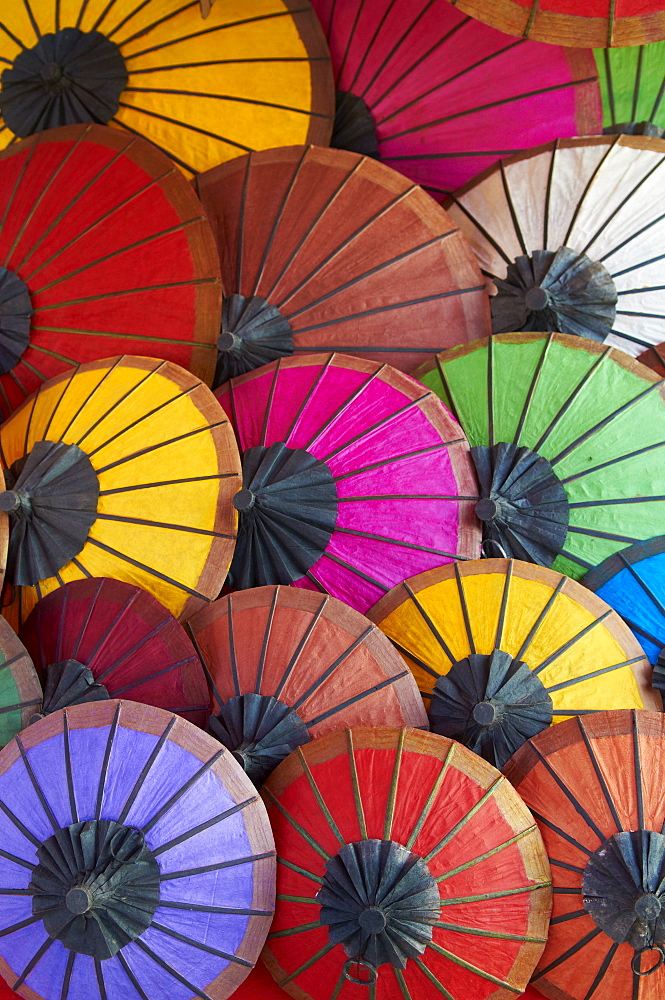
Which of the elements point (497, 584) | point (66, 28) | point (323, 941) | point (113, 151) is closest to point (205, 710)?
point (323, 941)

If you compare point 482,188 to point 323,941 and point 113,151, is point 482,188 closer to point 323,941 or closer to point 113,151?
point 113,151

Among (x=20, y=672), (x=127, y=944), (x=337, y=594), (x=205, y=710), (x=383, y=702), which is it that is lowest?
(x=127, y=944)

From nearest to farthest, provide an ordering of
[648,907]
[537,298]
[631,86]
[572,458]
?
[648,907]
[572,458]
[537,298]
[631,86]

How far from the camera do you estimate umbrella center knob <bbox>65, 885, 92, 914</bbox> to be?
137 inches

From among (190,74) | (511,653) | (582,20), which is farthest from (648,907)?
(190,74)

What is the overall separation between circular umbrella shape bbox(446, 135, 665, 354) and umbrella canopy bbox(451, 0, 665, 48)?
85 cm

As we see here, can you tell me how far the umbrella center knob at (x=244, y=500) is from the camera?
4.56 m

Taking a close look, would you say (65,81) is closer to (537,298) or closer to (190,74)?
(190,74)

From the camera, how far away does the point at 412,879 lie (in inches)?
140

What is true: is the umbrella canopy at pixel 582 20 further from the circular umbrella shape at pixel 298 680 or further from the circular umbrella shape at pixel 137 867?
the circular umbrella shape at pixel 137 867

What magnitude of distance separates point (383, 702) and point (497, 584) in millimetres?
750

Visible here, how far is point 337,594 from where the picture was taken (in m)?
4.70

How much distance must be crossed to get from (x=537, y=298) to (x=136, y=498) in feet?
7.68

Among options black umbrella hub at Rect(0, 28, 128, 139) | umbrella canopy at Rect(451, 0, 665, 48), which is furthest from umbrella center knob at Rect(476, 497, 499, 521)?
black umbrella hub at Rect(0, 28, 128, 139)
